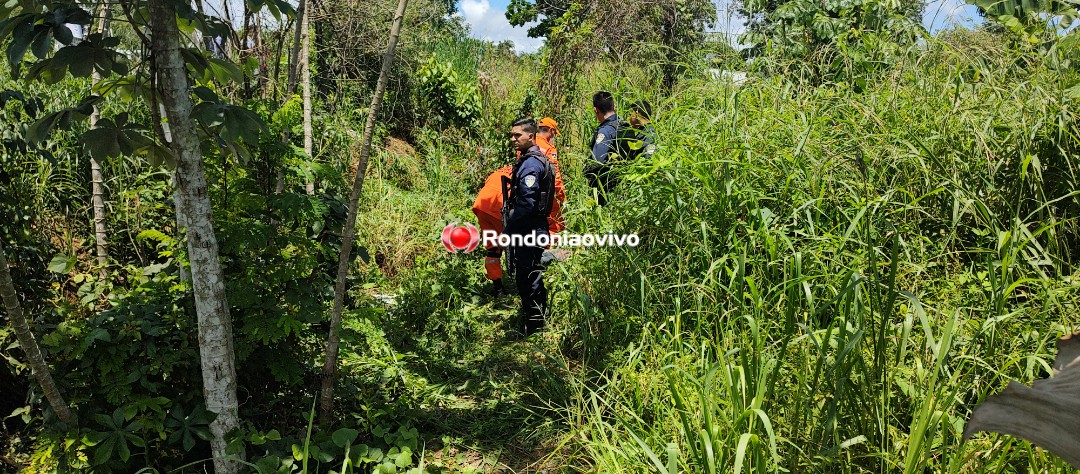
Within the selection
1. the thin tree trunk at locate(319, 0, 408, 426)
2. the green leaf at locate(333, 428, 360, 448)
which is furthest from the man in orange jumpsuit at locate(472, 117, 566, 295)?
the green leaf at locate(333, 428, 360, 448)

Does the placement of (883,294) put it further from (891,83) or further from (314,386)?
(314,386)

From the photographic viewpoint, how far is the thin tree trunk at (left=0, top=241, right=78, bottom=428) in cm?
226

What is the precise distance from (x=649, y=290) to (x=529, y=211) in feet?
4.17

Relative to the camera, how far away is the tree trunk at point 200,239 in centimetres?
209

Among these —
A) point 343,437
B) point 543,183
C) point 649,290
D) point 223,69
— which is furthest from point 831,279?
point 223,69

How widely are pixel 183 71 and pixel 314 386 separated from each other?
158 centimetres

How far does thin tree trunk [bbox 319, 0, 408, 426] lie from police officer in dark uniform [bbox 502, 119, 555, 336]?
1.75 meters

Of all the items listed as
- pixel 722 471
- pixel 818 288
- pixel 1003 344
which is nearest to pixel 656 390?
pixel 722 471

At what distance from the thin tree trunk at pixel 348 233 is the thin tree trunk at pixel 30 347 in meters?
0.90

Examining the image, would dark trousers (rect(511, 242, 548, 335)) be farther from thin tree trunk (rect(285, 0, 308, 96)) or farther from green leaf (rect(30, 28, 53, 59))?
green leaf (rect(30, 28, 53, 59))

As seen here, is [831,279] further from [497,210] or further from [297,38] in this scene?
[297,38]

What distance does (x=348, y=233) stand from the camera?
2.61 metres

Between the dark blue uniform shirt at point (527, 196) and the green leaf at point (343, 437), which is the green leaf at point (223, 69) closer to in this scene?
the green leaf at point (343, 437)

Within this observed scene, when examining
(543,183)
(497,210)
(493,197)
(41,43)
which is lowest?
(497,210)
